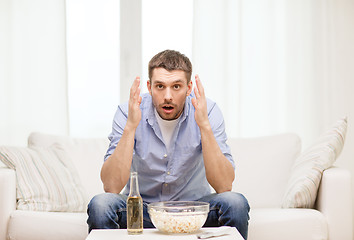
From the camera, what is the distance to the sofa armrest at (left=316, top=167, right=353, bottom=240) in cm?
258

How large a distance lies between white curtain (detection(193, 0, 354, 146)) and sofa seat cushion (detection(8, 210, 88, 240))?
1.88 m

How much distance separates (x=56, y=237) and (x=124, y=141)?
24.7 inches

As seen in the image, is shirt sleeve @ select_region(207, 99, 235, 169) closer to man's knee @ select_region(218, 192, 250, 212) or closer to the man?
the man

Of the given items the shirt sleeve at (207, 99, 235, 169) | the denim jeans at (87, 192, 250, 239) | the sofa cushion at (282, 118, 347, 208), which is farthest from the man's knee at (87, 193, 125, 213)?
the sofa cushion at (282, 118, 347, 208)

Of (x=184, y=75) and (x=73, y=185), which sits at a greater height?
(x=184, y=75)

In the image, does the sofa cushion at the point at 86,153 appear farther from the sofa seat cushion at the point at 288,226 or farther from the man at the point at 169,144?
the sofa seat cushion at the point at 288,226

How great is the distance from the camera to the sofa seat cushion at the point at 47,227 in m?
2.50

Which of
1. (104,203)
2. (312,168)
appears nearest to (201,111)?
(104,203)

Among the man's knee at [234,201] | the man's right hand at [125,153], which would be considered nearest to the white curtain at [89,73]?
the man's right hand at [125,153]

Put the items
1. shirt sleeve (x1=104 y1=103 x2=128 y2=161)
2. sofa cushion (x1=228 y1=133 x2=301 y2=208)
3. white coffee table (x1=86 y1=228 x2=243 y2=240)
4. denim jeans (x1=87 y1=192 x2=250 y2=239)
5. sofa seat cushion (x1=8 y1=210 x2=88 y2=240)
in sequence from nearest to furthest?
1. white coffee table (x1=86 y1=228 x2=243 y2=240)
2. denim jeans (x1=87 y1=192 x2=250 y2=239)
3. shirt sleeve (x1=104 y1=103 x2=128 y2=161)
4. sofa seat cushion (x1=8 y1=210 x2=88 y2=240)
5. sofa cushion (x1=228 y1=133 x2=301 y2=208)

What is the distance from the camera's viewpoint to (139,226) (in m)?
1.79

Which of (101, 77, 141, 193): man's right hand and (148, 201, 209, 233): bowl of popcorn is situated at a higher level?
(101, 77, 141, 193): man's right hand

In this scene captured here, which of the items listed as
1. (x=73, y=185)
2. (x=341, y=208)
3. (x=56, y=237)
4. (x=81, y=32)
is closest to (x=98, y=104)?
(x=81, y=32)

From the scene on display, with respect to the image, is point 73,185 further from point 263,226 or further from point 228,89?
point 228,89
